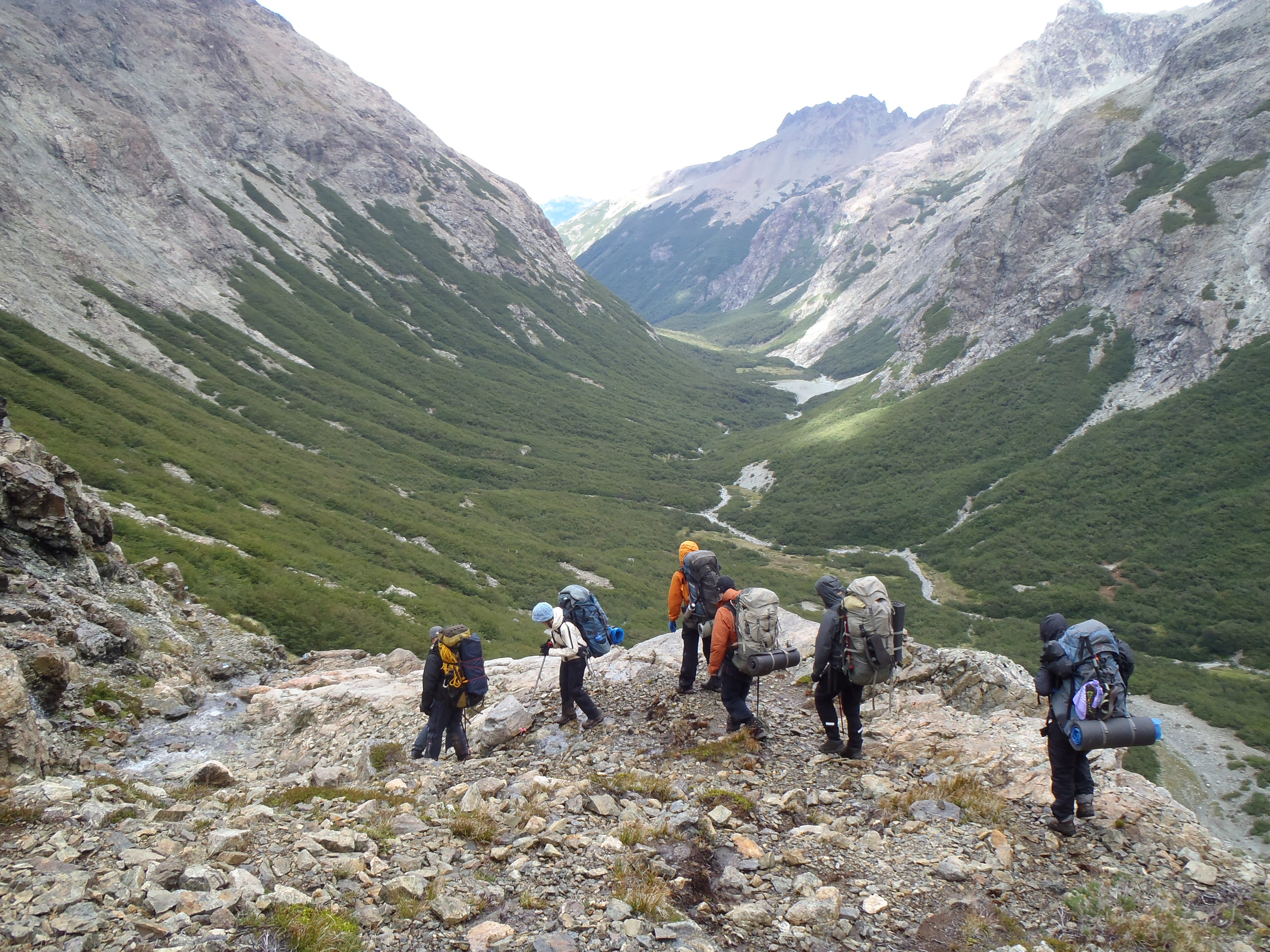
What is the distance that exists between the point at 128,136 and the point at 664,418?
104 m

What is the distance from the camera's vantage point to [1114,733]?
8.58m

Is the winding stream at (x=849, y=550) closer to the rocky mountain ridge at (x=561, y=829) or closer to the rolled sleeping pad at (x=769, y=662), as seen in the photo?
the rocky mountain ridge at (x=561, y=829)

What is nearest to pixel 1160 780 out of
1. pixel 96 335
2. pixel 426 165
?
pixel 96 335

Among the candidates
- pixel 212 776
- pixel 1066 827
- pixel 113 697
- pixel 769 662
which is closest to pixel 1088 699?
pixel 1066 827

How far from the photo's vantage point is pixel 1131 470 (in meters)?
75.8

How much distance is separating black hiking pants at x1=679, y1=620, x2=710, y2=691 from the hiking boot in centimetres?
666

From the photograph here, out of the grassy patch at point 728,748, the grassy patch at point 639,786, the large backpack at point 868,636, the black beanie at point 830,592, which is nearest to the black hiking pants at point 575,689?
the grassy patch at point 728,748

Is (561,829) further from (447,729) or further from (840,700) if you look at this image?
(840,700)

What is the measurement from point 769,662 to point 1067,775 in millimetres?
4583

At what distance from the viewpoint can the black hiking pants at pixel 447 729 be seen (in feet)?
40.5

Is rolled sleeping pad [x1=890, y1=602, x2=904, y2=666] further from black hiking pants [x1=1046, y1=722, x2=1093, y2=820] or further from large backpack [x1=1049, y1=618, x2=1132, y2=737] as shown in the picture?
black hiking pants [x1=1046, y1=722, x2=1093, y2=820]

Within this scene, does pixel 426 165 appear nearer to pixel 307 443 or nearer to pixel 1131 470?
pixel 307 443

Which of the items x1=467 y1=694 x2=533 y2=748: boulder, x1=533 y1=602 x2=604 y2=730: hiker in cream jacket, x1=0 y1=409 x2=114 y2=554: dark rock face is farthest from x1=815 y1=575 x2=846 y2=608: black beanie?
x1=0 y1=409 x2=114 y2=554: dark rock face

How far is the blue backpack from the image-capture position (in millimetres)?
13078
